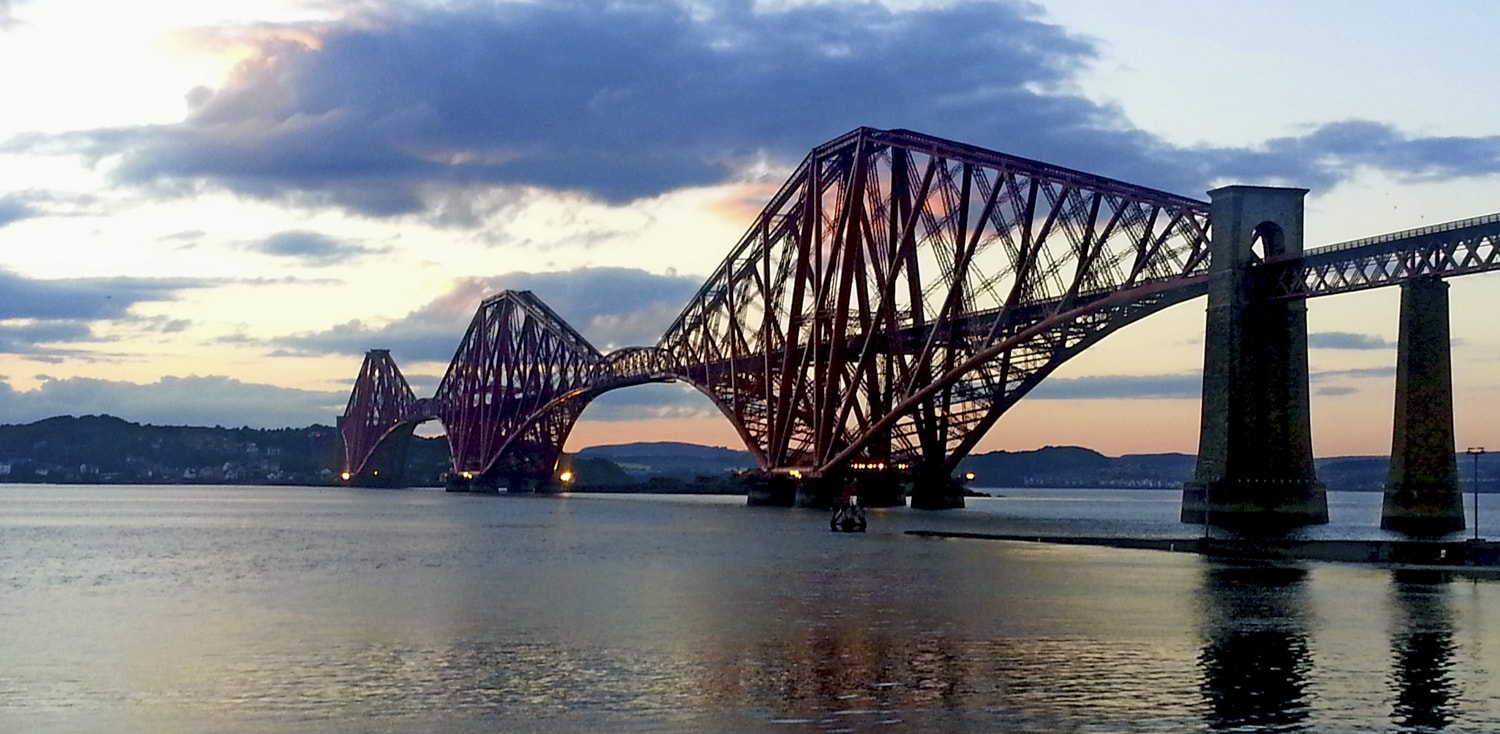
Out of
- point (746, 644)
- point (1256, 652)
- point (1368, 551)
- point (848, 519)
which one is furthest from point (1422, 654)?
point (848, 519)

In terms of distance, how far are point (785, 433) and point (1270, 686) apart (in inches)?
3952

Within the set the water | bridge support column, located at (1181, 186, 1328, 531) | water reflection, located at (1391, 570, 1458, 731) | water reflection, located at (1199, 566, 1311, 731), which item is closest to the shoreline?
the water

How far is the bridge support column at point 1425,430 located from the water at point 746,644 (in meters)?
9.24

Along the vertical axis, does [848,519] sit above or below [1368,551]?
above

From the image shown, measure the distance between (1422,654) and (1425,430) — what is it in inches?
1354

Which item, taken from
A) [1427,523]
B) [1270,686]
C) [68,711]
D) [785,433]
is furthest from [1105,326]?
[68,711]

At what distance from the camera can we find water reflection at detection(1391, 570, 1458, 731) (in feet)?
96.6

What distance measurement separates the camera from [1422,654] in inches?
1470

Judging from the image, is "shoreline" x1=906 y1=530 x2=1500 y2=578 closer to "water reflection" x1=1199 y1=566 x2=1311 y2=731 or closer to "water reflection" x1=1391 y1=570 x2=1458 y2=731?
"water reflection" x1=1391 y1=570 x2=1458 y2=731

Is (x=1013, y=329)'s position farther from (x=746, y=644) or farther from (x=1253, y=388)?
(x=746, y=644)

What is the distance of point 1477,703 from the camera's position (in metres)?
30.4

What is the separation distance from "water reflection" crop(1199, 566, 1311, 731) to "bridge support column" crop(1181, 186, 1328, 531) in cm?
2030

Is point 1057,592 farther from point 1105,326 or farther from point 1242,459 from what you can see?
point 1105,326

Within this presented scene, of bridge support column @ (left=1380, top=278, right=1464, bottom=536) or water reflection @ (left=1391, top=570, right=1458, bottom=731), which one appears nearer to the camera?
water reflection @ (left=1391, top=570, right=1458, bottom=731)
